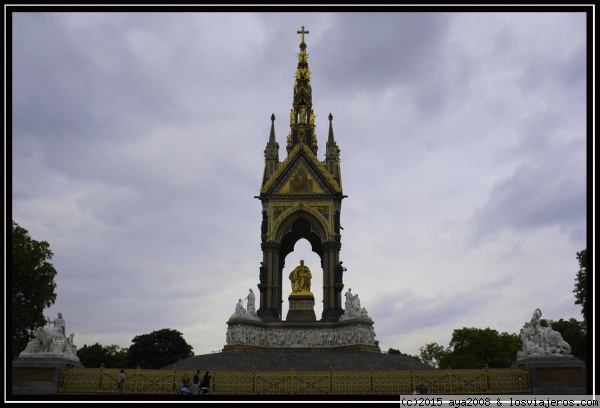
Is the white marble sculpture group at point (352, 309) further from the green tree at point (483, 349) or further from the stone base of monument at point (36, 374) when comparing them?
the green tree at point (483, 349)

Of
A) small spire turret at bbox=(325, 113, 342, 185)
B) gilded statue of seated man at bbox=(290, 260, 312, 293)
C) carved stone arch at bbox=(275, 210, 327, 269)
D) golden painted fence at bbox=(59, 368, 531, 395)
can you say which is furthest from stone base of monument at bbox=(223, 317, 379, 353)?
golden painted fence at bbox=(59, 368, 531, 395)

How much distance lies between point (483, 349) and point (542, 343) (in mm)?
41145

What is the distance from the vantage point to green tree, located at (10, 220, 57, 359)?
33156 mm

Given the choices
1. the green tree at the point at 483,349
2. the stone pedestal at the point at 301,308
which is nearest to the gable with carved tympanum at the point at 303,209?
the stone pedestal at the point at 301,308

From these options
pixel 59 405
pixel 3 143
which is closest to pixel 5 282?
pixel 3 143

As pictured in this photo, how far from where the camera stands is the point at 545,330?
65.5 feet

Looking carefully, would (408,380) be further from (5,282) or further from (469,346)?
(469,346)

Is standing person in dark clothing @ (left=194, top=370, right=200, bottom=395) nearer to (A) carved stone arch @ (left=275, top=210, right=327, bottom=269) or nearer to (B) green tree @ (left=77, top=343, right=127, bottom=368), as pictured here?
(A) carved stone arch @ (left=275, top=210, right=327, bottom=269)

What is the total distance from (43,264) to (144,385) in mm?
20136

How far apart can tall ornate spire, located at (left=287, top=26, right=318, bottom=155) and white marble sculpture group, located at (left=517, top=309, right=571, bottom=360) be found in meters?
20.8

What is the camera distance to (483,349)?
191 ft

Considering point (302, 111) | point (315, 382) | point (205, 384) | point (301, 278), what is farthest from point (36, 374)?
point (302, 111)

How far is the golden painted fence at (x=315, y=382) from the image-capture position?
18859 mm

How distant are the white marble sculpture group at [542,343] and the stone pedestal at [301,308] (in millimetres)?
15298
